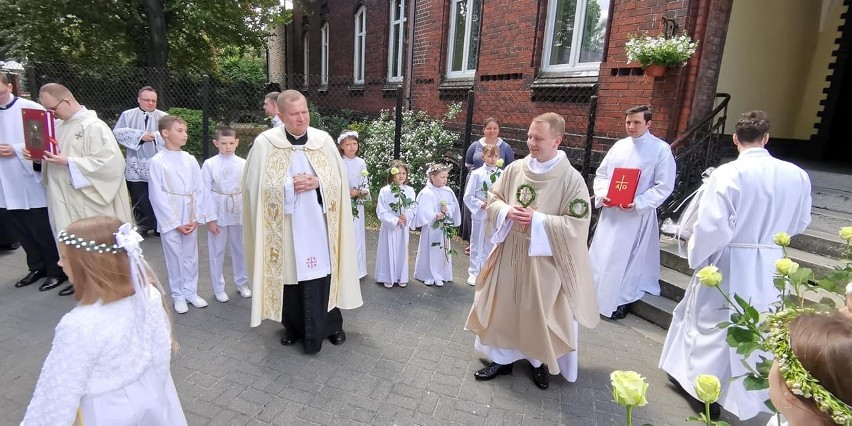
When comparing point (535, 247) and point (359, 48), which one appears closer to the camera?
point (535, 247)

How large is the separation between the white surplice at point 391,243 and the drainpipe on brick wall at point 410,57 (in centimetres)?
626

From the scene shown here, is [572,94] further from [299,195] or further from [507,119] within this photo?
[299,195]

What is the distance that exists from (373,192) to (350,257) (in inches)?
215

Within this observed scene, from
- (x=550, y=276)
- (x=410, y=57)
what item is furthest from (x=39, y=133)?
(x=410, y=57)

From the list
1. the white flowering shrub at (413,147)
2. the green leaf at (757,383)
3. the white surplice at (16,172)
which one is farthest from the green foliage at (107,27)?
the green leaf at (757,383)

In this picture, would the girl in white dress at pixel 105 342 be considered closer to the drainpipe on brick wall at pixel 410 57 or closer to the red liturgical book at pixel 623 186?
the red liturgical book at pixel 623 186

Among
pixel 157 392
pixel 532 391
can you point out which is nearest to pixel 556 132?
pixel 532 391

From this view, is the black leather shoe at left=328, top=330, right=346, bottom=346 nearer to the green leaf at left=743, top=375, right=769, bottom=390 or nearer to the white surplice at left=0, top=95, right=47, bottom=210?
the green leaf at left=743, top=375, right=769, bottom=390

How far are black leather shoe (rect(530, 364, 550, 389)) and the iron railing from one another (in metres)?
3.14

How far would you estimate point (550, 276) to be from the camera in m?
3.23

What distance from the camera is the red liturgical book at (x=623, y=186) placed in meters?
4.46

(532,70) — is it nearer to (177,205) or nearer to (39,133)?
(177,205)

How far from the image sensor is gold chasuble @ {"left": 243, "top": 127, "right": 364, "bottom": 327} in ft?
11.5

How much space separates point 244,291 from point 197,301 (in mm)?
484
